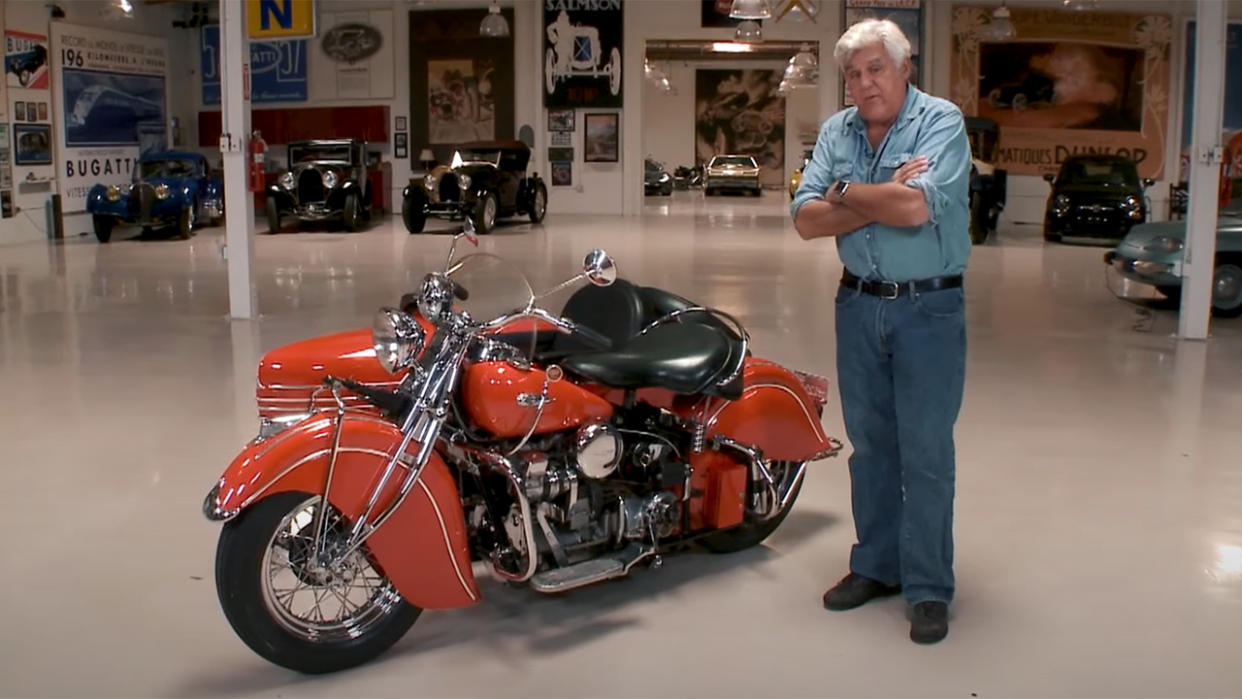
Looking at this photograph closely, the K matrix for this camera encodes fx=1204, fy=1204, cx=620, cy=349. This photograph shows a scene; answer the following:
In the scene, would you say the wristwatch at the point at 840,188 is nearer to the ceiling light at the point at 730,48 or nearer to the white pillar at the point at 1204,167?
the white pillar at the point at 1204,167

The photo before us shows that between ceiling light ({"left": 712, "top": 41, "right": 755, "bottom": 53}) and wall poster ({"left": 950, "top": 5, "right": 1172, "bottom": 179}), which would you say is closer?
wall poster ({"left": 950, "top": 5, "right": 1172, "bottom": 179})

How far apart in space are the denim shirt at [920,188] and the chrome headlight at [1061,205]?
13.8 metres

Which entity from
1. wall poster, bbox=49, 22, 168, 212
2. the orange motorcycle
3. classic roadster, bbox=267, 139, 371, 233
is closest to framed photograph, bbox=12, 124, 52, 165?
wall poster, bbox=49, 22, 168, 212

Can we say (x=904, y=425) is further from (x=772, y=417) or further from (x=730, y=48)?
(x=730, y=48)

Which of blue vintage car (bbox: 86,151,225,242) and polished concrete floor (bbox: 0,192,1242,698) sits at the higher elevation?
blue vintage car (bbox: 86,151,225,242)

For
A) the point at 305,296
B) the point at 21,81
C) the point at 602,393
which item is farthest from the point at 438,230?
the point at 602,393

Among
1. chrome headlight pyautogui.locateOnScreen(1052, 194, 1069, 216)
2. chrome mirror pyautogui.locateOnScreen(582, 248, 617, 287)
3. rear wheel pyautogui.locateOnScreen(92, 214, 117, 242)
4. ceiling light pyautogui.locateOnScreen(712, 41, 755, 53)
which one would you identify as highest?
ceiling light pyautogui.locateOnScreen(712, 41, 755, 53)

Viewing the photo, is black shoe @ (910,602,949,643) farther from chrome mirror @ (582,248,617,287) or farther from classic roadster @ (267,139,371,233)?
classic roadster @ (267,139,371,233)

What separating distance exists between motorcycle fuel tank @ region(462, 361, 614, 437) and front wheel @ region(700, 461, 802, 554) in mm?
971

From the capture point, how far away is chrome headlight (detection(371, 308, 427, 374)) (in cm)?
287

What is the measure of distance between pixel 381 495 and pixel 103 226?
47.0ft

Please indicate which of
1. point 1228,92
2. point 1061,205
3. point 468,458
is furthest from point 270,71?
point 468,458

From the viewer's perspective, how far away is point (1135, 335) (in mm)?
8375

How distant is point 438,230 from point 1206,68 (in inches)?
466
